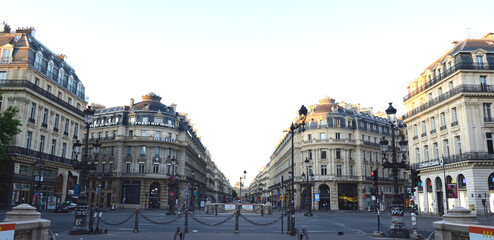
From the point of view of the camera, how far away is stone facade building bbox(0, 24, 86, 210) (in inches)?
1423

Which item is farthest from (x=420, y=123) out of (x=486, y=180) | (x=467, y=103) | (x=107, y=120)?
(x=107, y=120)

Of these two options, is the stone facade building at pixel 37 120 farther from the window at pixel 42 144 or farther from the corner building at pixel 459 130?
the corner building at pixel 459 130

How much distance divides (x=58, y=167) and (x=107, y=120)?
73.2 feet

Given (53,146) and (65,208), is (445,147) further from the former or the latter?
(53,146)

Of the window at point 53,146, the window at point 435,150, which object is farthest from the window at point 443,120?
the window at point 53,146

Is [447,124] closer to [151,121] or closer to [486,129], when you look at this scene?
[486,129]

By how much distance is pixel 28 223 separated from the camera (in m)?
9.12

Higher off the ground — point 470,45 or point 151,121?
point 470,45

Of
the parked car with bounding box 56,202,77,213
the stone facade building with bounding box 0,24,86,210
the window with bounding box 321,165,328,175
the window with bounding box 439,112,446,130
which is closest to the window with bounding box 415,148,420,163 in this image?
the window with bounding box 439,112,446,130

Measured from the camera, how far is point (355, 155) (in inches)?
2586

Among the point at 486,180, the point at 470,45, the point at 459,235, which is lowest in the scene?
the point at 459,235

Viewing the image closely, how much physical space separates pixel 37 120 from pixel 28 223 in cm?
3550

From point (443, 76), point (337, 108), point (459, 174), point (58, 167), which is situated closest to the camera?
point (459, 174)

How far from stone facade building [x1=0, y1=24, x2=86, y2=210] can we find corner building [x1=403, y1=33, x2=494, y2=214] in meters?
41.9
